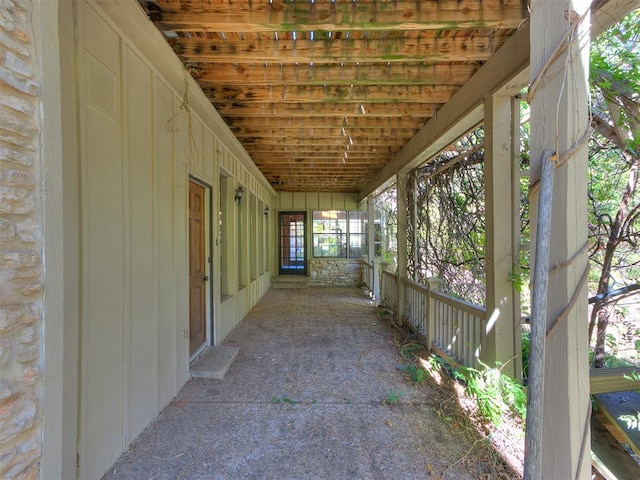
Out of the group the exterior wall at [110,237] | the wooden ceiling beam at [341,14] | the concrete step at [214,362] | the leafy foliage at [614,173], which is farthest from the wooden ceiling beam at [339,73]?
the concrete step at [214,362]

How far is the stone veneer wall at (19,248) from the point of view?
103cm

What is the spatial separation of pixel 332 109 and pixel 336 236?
5778mm

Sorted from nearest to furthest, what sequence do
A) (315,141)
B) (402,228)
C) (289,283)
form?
(315,141)
(402,228)
(289,283)

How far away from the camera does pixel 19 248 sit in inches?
42.4

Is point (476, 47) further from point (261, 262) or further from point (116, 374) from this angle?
point (261, 262)

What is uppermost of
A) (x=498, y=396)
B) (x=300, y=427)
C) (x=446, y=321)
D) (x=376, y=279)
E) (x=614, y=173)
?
(x=614, y=173)

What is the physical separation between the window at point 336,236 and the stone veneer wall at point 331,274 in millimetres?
266

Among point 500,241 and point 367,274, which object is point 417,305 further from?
point 367,274

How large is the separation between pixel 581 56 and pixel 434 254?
383cm

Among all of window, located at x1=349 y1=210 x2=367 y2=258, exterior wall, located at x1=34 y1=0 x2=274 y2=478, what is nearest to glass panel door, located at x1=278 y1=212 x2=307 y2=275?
window, located at x1=349 y1=210 x2=367 y2=258

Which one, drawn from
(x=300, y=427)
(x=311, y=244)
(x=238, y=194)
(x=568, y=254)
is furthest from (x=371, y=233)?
(x=568, y=254)

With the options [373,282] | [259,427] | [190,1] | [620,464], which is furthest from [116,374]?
[373,282]

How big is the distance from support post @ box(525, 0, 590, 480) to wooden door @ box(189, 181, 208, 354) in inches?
122

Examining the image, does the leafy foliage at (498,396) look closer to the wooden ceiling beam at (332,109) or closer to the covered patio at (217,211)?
the covered patio at (217,211)
